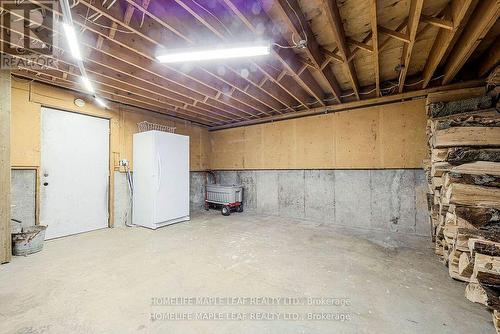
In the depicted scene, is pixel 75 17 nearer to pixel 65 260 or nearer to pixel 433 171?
pixel 65 260

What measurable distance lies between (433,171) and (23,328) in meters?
4.45

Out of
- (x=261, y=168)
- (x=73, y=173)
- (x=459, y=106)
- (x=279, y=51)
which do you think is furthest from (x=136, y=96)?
(x=459, y=106)

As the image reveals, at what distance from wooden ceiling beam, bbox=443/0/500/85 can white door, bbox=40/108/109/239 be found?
5858mm

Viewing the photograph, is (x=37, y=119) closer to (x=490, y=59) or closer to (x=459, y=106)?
(x=459, y=106)

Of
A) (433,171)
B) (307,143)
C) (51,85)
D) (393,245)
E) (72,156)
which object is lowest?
(393,245)

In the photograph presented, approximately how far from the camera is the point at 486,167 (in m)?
2.06

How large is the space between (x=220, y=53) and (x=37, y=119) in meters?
3.44

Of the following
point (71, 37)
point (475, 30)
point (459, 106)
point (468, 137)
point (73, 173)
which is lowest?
point (73, 173)

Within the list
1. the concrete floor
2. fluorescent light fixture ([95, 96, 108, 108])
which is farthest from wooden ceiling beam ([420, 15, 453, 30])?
fluorescent light fixture ([95, 96, 108, 108])

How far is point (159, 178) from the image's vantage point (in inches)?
175

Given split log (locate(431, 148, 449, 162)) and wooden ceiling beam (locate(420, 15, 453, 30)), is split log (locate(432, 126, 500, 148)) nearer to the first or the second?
split log (locate(431, 148, 449, 162))

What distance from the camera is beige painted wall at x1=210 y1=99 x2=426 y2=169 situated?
4098 mm

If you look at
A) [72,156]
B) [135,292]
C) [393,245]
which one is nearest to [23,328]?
[135,292]

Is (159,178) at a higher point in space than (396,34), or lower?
lower
